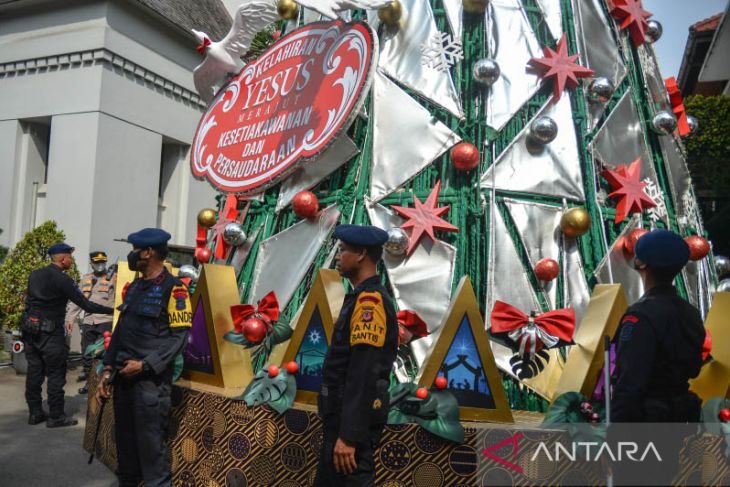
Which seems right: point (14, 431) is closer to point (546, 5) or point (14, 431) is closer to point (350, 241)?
point (350, 241)

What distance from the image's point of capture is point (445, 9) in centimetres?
548

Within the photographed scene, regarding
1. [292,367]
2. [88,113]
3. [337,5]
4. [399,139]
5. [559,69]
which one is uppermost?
[88,113]

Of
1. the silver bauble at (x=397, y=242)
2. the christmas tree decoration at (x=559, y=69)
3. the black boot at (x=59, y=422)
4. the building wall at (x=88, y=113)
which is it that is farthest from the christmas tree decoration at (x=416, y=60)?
the building wall at (x=88, y=113)

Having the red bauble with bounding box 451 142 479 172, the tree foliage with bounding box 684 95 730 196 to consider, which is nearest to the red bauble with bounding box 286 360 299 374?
the red bauble with bounding box 451 142 479 172

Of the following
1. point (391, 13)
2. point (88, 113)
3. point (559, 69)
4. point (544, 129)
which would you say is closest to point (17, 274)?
point (88, 113)

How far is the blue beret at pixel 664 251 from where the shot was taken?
2.85m

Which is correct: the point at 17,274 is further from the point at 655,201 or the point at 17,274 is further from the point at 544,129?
the point at 655,201

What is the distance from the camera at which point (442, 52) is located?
17.5 ft

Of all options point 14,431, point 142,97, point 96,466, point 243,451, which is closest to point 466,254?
point 243,451

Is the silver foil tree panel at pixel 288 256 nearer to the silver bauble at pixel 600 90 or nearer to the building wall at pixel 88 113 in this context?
the silver bauble at pixel 600 90

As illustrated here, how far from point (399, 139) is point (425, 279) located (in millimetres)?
1267

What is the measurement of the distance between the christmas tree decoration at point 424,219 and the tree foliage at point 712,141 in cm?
1347

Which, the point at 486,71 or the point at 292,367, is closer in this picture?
the point at 292,367

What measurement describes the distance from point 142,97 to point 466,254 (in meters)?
12.7
